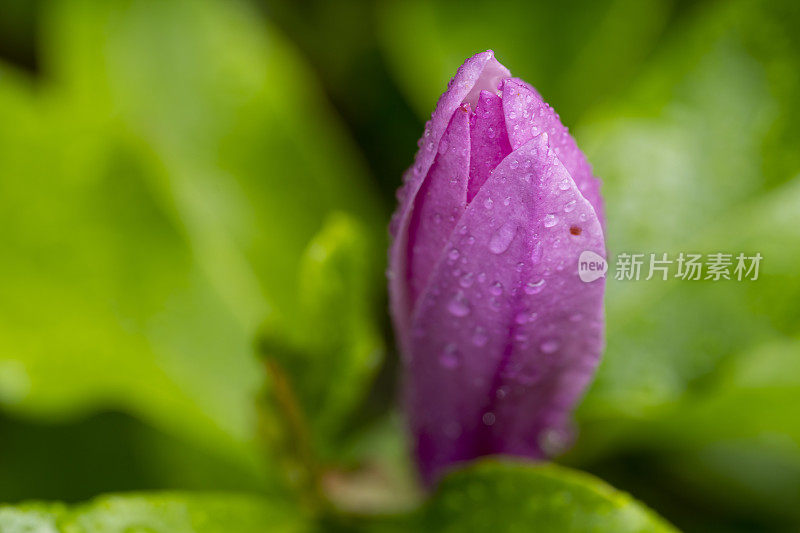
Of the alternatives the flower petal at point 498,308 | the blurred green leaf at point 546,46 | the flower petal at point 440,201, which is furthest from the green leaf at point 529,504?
the blurred green leaf at point 546,46

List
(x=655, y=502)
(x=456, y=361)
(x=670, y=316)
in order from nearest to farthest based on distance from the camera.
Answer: (x=456, y=361) → (x=670, y=316) → (x=655, y=502)

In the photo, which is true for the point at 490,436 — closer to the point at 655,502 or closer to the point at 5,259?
the point at 655,502

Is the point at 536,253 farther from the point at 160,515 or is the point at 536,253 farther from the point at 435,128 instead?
the point at 160,515

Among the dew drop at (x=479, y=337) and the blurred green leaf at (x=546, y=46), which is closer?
the dew drop at (x=479, y=337)

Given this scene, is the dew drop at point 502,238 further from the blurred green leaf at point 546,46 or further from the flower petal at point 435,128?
the blurred green leaf at point 546,46

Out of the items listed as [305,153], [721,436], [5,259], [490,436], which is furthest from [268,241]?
[721,436]

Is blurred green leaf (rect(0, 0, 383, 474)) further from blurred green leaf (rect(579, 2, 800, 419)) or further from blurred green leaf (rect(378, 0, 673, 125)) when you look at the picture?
blurred green leaf (rect(579, 2, 800, 419))
